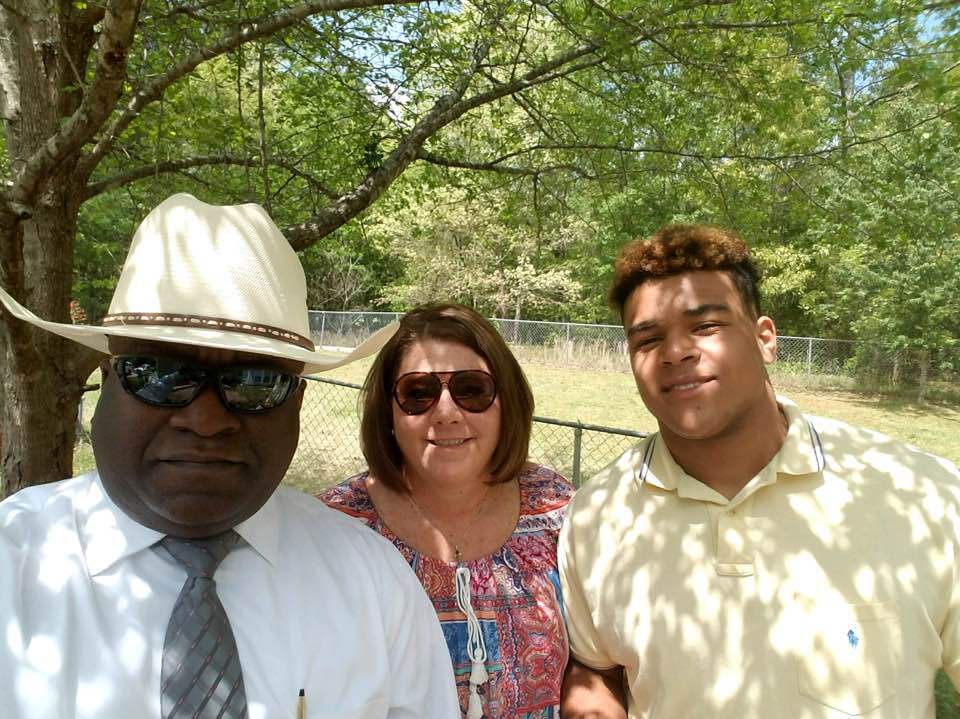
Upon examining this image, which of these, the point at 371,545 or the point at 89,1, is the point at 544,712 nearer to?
the point at 371,545

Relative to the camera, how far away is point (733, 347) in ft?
6.60

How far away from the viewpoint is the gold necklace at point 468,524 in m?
2.20

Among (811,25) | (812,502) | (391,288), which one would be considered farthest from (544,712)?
(391,288)

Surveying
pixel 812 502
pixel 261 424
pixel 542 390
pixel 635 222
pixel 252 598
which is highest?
pixel 635 222

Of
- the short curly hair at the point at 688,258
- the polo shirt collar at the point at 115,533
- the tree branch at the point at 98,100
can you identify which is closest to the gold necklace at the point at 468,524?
the polo shirt collar at the point at 115,533

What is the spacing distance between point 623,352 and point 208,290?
22.6 m

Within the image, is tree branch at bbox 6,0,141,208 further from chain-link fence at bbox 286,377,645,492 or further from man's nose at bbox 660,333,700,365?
chain-link fence at bbox 286,377,645,492

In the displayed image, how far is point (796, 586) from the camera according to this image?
1829 millimetres

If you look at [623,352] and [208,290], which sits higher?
[208,290]

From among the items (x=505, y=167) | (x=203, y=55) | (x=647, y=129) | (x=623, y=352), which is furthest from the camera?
(x=623, y=352)

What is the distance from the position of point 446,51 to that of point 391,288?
32676 millimetres

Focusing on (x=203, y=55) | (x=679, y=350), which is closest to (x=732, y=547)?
(x=679, y=350)

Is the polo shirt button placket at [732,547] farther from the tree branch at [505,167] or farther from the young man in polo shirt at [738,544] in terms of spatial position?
the tree branch at [505,167]

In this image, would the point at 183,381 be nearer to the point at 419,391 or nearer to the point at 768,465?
the point at 419,391
